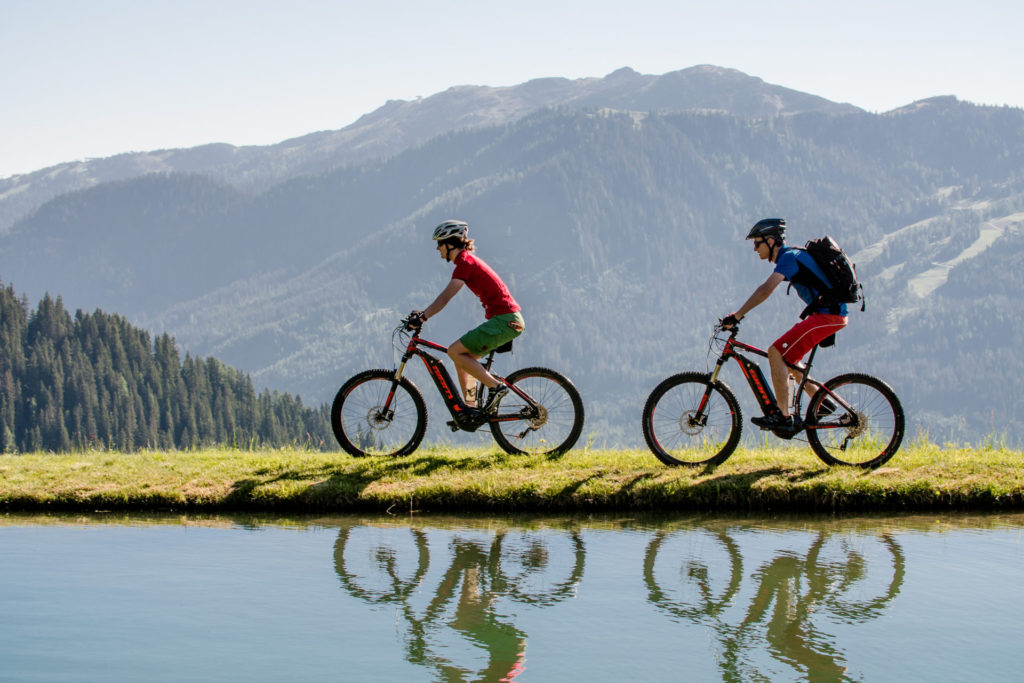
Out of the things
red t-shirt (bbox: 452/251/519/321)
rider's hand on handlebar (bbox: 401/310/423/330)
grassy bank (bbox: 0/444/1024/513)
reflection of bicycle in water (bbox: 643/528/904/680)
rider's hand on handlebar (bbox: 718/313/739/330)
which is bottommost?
reflection of bicycle in water (bbox: 643/528/904/680)

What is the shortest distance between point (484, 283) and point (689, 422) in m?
2.70

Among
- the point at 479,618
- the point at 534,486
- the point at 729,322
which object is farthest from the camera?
the point at 729,322

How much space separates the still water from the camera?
5.73 meters

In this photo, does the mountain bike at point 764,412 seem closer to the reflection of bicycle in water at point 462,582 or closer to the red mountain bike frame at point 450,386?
the red mountain bike frame at point 450,386

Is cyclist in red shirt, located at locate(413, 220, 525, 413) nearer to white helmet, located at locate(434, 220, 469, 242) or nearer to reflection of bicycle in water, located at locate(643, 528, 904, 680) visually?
white helmet, located at locate(434, 220, 469, 242)

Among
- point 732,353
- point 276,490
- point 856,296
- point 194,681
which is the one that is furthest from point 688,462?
point 194,681

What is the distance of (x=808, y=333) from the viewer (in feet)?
35.9

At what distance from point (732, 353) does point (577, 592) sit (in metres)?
4.90

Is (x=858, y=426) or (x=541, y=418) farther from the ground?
(x=541, y=418)

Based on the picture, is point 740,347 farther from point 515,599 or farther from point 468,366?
point 515,599

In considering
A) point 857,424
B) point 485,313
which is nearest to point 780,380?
point 857,424

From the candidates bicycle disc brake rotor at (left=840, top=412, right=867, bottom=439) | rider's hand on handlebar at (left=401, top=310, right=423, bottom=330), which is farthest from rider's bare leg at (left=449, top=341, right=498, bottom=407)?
bicycle disc brake rotor at (left=840, top=412, right=867, bottom=439)

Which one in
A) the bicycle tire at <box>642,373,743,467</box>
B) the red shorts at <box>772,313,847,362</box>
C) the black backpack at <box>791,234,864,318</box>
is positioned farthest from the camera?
the bicycle tire at <box>642,373,743,467</box>

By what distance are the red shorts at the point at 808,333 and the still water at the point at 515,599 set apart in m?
2.04
